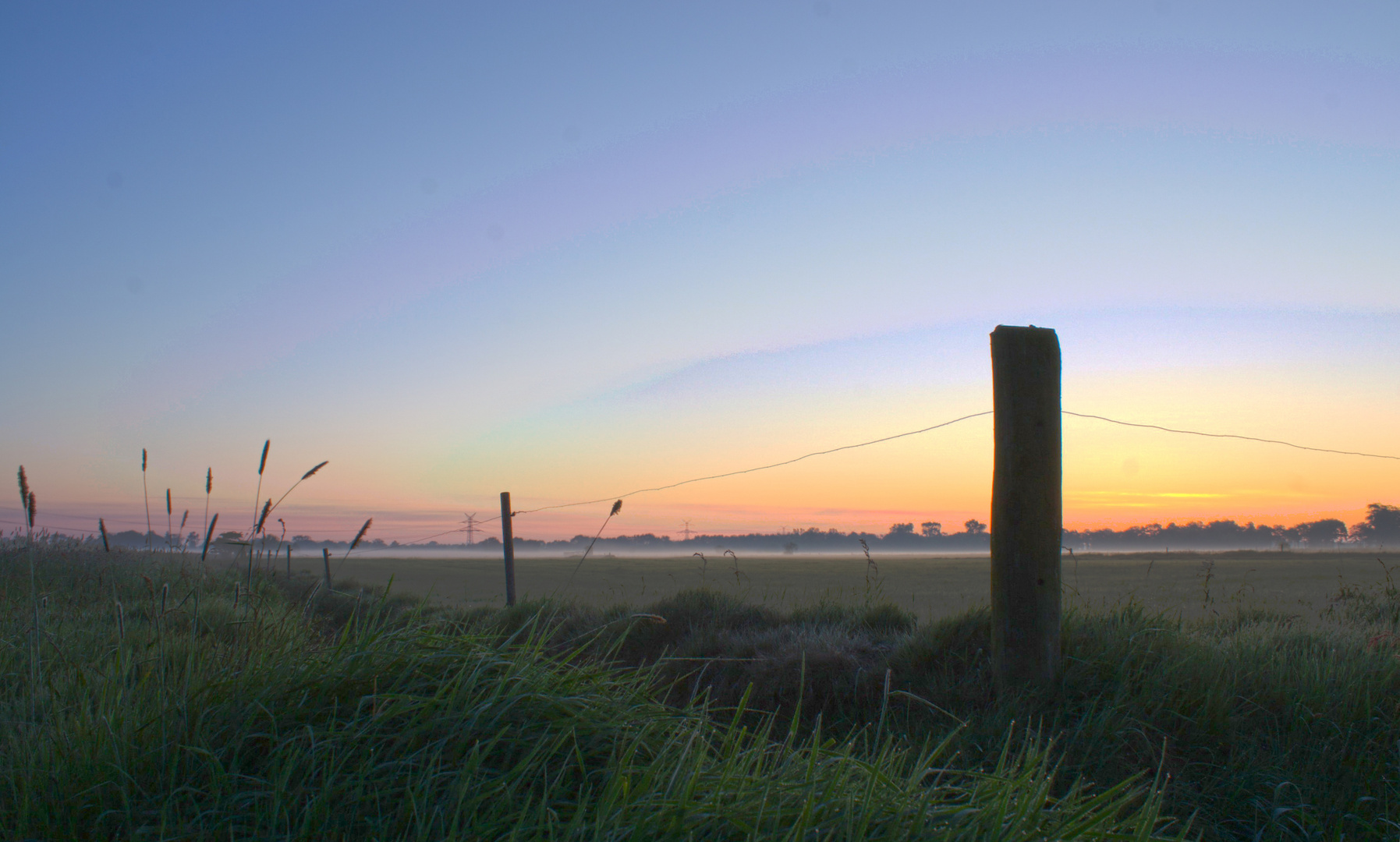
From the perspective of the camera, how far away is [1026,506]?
4875mm

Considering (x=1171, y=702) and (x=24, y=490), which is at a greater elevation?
(x=24, y=490)

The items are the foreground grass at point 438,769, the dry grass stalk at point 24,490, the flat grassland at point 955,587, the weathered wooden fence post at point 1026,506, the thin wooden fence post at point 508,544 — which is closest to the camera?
the foreground grass at point 438,769

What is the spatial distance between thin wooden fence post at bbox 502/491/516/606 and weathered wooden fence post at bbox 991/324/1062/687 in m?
8.79

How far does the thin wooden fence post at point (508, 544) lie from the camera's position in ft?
40.3

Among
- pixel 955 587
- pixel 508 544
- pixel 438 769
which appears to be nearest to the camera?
pixel 438 769

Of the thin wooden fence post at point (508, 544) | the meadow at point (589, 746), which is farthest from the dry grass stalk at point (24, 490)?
the thin wooden fence post at point (508, 544)

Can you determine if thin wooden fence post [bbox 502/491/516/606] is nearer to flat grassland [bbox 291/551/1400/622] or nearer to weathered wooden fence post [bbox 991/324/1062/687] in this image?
flat grassland [bbox 291/551/1400/622]

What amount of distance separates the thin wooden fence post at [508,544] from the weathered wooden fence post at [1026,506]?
28.8 ft

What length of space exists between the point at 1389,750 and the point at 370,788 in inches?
198

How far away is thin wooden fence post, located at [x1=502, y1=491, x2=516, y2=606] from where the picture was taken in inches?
484

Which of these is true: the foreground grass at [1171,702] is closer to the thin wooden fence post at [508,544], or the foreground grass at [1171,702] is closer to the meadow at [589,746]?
the meadow at [589,746]

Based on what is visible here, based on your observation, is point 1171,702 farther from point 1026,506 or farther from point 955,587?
point 955,587

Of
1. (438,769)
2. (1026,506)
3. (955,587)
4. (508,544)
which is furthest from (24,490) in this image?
(955,587)

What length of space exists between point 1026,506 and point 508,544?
9.21m
